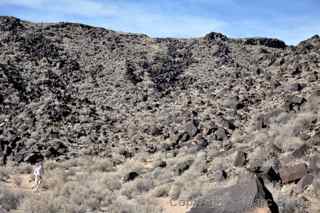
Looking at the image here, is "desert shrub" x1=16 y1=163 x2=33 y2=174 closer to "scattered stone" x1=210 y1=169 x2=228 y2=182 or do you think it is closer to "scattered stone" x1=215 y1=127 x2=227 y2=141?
"scattered stone" x1=215 y1=127 x2=227 y2=141

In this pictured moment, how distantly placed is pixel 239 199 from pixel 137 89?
122 ft

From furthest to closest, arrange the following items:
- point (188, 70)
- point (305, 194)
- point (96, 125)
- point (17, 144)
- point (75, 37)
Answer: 1. point (75, 37)
2. point (188, 70)
3. point (96, 125)
4. point (17, 144)
5. point (305, 194)

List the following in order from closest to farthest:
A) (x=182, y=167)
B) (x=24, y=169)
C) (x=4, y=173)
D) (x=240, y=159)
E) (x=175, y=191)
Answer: (x=175, y=191), (x=240, y=159), (x=182, y=167), (x=4, y=173), (x=24, y=169)

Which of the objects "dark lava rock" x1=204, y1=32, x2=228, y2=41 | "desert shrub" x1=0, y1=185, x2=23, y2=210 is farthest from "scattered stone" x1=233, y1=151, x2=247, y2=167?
"dark lava rock" x1=204, y1=32, x2=228, y2=41

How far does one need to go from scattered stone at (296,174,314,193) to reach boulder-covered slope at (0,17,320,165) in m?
4.87

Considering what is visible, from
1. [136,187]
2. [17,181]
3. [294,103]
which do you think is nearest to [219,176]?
[136,187]

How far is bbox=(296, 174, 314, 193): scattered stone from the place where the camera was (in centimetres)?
→ 1380

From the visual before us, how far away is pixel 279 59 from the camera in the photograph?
44688 mm

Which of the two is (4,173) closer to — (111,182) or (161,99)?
(111,182)

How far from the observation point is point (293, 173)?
1498 centimetres

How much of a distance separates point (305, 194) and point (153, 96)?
33286 millimetres

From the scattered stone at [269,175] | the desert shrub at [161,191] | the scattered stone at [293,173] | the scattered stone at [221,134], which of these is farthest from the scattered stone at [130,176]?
the scattered stone at [293,173]

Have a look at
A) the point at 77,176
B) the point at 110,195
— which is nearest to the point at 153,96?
the point at 77,176

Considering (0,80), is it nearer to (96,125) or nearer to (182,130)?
(96,125)
